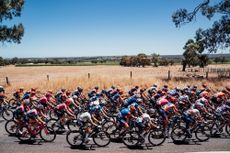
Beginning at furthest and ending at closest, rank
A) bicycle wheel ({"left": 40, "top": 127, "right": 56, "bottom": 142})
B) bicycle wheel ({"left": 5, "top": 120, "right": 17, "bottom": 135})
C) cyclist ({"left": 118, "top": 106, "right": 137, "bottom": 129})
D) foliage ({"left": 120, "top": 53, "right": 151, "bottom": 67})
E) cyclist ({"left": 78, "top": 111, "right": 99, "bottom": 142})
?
foliage ({"left": 120, "top": 53, "right": 151, "bottom": 67}), bicycle wheel ({"left": 5, "top": 120, "right": 17, "bottom": 135}), bicycle wheel ({"left": 40, "top": 127, "right": 56, "bottom": 142}), cyclist ({"left": 118, "top": 106, "right": 137, "bottom": 129}), cyclist ({"left": 78, "top": 111, "right": 99, "bottom": 142})

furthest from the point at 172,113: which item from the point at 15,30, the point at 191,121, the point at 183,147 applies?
the point at 15,30

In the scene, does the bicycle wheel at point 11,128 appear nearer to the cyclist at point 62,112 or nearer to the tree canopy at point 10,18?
the cyclist at point 62,112

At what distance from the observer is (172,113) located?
13383 mm

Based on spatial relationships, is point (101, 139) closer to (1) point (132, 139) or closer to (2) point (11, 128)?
(1) point (132, 139)

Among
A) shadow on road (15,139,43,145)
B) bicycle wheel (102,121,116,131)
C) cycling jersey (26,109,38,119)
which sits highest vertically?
cycling jersey (26,109,38,119)

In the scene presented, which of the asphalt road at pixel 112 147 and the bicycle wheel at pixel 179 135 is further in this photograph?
the bicycle wheel at pixel 179 135

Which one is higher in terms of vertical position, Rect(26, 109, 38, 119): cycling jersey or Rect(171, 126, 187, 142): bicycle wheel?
Rect(26, 109, 38, 119): cycling jersey

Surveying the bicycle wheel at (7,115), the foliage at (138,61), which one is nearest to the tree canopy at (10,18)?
the bicycle wheel at (7,115)

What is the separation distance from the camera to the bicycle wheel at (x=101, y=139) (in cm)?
1189

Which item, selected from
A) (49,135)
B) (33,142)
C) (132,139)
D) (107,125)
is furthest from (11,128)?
(132,139)

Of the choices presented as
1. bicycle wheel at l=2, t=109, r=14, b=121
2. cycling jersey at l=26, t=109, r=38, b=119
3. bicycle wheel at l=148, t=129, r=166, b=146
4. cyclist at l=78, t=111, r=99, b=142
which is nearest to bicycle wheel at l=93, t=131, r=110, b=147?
cyclist at l=78, t=111, r=99, b=142

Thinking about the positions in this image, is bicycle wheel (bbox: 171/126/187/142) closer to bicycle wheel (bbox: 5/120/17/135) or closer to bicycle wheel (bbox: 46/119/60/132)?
bicycle wheel (bbox: 46/119/60/132)

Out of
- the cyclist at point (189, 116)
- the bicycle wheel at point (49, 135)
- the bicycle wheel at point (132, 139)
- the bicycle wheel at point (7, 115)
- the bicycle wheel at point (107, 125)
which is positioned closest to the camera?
the bicycle wheel at point (132, 139)

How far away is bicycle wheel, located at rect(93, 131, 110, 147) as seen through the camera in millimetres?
11891
